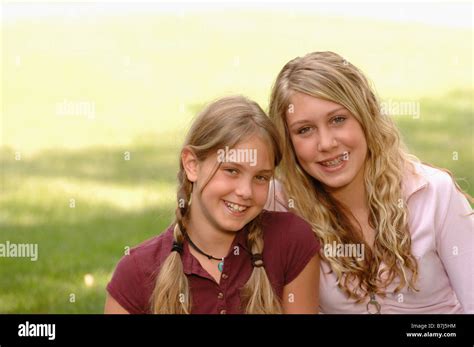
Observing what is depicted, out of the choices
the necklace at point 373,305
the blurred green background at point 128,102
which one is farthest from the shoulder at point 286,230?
the blurred green background at point 128,102

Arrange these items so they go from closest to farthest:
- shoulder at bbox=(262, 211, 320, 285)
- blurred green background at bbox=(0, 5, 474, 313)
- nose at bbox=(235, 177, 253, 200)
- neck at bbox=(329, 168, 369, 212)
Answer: nose at bbox=(235, 177, 253, 200), shoulder at bbox=(262, 211, 320, 285), neck at bbox=(329, 168, 369, 212), blurred green background at bbox=(0, 5, 474, 313)

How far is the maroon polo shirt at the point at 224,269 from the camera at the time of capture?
2.88 meters

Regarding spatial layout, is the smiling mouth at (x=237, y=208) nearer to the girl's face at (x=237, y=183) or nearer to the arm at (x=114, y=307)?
the girl's face at (x=237, y=183)

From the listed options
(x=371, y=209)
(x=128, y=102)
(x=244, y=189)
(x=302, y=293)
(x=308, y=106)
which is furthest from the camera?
(x=128, y=102)

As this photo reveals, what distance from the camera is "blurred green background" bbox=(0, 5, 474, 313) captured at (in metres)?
4.89

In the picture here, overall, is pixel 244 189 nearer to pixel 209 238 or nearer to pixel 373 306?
pixel 209 238

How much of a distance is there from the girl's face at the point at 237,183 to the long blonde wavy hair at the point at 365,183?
26 centimetres

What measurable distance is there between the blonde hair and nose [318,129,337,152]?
16cm

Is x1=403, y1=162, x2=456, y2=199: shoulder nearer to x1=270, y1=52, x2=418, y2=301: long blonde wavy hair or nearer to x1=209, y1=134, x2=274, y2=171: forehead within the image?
x1=270, y1=52, x2=418, y2=301: long blonde wavy hair

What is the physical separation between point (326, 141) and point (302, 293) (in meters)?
0.53

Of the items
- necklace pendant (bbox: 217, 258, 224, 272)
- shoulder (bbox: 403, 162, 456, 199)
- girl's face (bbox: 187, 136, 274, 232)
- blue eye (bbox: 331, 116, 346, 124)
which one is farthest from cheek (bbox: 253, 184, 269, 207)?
shoulder (bbox: 403, 162, 456, 199)

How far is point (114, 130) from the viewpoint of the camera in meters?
6.62

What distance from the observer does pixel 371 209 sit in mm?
3191

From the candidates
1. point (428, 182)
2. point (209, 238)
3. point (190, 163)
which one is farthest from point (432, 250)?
point (190, 163)
